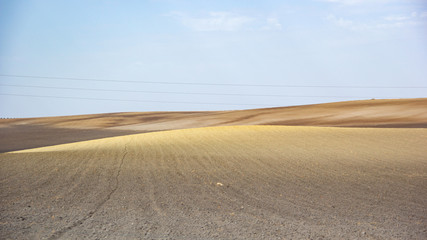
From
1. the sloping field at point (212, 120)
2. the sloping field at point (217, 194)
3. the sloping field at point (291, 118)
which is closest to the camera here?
the sloping field at point (217, 194)

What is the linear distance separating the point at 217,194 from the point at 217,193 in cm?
13

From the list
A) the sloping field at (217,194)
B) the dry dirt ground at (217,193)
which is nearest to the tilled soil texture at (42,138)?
the sloping field at (217,194)

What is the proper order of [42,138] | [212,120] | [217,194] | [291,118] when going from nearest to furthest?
[217,194]
[42,138]
[291,118]
[212,120]

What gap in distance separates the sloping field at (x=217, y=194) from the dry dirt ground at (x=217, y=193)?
0.07 ft

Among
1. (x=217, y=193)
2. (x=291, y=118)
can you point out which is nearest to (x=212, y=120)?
(x=291, y=118)

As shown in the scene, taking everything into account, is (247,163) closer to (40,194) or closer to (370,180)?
(370,180)

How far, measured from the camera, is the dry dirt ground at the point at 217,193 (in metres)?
6.68

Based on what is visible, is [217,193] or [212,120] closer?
[217,193]

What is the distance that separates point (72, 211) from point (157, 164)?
6.75 metres

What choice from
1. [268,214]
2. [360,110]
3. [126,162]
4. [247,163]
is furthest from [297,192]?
[360,110]

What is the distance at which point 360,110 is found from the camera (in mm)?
41062

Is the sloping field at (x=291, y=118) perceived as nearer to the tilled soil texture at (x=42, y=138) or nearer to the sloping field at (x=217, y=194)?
the tilled soil texture at (x=42, y=138)

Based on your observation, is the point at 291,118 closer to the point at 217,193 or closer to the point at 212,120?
the point at 212,120

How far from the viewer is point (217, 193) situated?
9.64 metres
